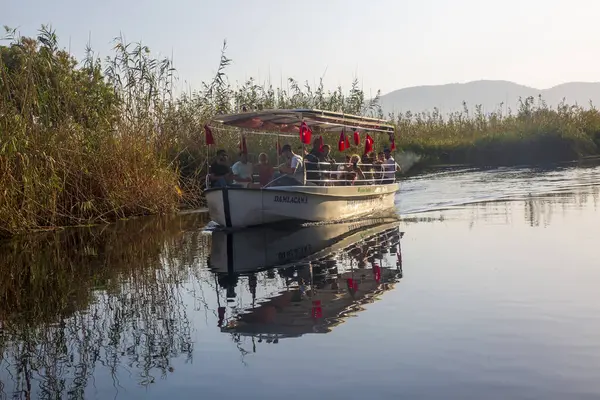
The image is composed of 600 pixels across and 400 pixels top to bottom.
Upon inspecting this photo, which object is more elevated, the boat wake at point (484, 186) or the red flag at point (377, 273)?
the boat wake at point (484, 186)

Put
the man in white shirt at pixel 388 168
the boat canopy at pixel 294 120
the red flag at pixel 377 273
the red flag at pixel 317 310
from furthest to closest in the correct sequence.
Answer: the man in white shirt at pixel 388 168 < the boat canopy at pixel 294 120 < the red flag at pixel 377 273 < the red flag at pixel 317 310

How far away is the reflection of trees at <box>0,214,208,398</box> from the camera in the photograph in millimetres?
6789

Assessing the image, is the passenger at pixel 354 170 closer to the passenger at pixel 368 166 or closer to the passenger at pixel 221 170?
the passenger at pixel 368 166

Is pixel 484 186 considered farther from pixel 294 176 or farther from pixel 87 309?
pixel 87 309

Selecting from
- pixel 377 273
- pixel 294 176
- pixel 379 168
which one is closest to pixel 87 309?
pixel 377 273

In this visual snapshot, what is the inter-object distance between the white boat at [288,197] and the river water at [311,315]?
1.50 meters

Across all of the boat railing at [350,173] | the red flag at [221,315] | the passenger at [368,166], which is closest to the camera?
the red flag at [221,315]

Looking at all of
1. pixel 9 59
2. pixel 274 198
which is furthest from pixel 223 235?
pixel 9 59

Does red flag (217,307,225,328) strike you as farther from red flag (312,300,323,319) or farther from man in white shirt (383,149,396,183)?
man in white shirt (383,149,396,183)

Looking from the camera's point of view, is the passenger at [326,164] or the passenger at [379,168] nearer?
the passenger at [326,164]

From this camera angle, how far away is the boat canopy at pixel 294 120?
17734 millimetres

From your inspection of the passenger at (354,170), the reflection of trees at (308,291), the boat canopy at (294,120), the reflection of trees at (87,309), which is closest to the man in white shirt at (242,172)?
the boat canopy at (294,120)

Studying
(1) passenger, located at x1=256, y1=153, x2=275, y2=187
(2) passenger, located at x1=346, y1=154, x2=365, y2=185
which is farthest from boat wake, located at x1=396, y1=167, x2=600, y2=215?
(1) passenger, located at x1=256, y1=153, x2=275, y2=187

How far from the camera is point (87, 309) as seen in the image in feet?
30.1
